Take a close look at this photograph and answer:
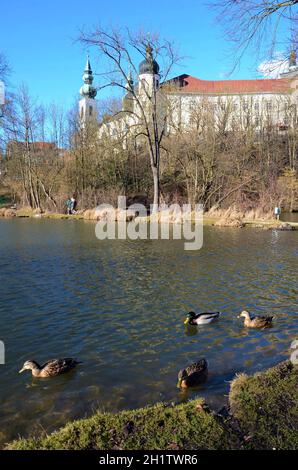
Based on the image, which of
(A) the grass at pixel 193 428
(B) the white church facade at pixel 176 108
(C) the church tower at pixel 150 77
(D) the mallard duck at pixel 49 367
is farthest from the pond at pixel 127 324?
(C) the church tower at pixel 150 77

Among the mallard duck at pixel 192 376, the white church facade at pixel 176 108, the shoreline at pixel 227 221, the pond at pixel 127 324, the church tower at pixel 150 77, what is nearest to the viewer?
the pond at pixel 127 324

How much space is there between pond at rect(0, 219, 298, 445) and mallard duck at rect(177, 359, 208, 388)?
0.36 feet

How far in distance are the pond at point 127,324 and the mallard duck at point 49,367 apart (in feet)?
0.35

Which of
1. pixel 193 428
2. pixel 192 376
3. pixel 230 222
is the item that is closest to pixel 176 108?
pixel 230 222

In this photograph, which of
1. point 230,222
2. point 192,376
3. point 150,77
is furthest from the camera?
A: point 150,77

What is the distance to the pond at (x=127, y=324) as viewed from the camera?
5.73 meters

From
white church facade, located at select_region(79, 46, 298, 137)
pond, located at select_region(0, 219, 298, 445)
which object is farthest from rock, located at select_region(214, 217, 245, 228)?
pond, located at select_region(0, 219, 298, 445)

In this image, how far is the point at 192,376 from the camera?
232 inches

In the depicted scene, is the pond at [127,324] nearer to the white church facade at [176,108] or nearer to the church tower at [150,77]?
the white church facade at [176,108]

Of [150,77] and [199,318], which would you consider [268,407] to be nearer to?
[199,318]

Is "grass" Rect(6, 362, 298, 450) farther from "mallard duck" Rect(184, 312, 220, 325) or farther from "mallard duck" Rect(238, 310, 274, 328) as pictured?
"mallard duck" Rect(184, 312, 220, 325)

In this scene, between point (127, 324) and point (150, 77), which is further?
point (150, 77)

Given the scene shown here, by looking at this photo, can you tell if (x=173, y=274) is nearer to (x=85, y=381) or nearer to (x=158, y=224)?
(x=85, y=381)

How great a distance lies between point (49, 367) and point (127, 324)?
252 centimetres
